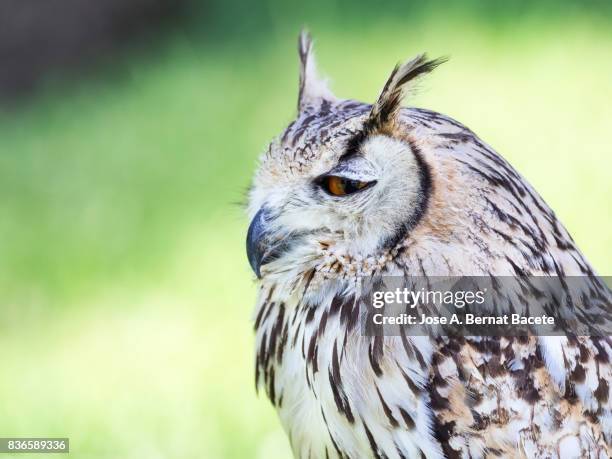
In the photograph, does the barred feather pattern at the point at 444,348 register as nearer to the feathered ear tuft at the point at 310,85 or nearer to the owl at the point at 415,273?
the owl at the point at 415,273

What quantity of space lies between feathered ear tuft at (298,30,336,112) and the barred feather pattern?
23 cm

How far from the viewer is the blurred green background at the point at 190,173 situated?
2.86m

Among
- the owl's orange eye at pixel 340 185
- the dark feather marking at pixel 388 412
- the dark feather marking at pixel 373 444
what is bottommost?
the dark feather marking at pixel 373 444

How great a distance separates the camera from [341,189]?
1.70m

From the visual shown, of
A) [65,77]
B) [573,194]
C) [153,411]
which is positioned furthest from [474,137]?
[65,77]

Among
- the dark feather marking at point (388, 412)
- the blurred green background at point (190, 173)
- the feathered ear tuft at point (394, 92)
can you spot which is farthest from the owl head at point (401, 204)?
the blurred green background at point (190, 173)

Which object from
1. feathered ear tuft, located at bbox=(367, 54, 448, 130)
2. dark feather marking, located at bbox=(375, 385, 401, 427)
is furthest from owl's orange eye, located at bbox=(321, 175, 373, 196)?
dark feather marking, located at bbox=(375, 385, 401, 427)

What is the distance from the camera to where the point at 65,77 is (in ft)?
15.6

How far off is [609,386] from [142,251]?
87.0 inches

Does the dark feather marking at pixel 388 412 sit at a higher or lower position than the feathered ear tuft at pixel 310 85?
lower

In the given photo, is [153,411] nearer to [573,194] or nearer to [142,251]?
[142,251]

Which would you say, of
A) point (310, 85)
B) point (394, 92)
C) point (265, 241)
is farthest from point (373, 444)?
point (310, 85)

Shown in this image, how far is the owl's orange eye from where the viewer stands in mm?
1683

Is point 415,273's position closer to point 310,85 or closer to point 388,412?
point 388,412
